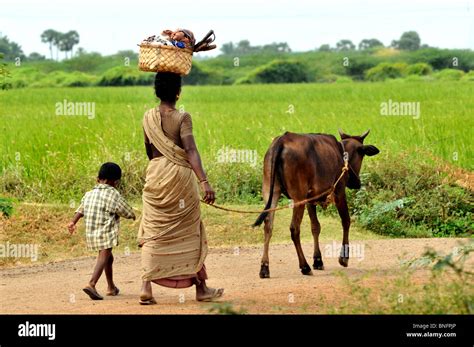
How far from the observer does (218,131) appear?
64.0 ft

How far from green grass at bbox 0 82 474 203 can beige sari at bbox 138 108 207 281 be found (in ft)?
18.1

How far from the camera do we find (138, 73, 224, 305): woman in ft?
28.2

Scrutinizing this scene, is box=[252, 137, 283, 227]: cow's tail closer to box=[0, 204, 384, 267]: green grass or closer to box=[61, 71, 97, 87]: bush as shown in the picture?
box=[0, 204, 384, 267]: green grass

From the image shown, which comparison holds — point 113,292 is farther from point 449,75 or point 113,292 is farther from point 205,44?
point 449,75

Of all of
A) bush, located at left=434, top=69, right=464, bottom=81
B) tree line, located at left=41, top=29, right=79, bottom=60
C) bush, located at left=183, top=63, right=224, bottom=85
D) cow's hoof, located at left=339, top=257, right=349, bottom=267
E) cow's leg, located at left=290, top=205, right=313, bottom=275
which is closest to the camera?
cow's leg, located at left=290, top=205, right=313, bottom=275

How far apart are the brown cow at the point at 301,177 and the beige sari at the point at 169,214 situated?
1311 millimetres

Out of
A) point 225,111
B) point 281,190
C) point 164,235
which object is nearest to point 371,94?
point 225,111

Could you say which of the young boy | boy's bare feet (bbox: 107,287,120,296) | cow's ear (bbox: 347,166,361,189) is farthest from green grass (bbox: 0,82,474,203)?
boy's bare feet (bbox: 107,287,120,296)

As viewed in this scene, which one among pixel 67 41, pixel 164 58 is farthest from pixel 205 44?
pixel 67 41

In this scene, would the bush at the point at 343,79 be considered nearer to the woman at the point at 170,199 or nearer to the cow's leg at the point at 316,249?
the cow's leg at the point at 316,249
